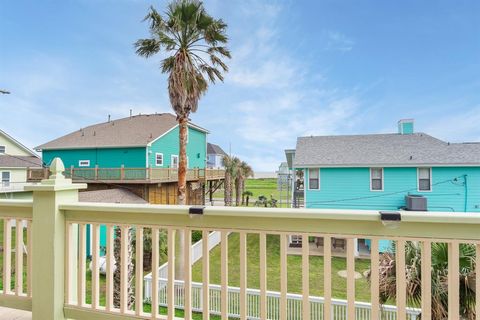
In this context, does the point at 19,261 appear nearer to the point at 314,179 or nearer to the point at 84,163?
the point at 314,179

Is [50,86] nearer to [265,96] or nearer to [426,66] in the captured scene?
[265,96]

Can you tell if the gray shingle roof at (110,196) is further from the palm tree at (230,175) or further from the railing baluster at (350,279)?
the railing baluster at (350,279)

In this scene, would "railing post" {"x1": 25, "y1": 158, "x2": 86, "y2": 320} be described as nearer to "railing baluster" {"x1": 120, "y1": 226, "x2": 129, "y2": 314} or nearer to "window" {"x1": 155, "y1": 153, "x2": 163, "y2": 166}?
"railing baluster" {"x1": 120, "y1": 226, "x2": 129, "y2": 314}

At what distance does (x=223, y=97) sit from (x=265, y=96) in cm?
263

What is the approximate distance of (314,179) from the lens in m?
11.9

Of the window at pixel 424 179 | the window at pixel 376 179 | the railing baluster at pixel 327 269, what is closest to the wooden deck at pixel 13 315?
the railing baluster at pixel 327 269

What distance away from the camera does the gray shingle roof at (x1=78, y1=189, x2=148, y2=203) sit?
30.3ft

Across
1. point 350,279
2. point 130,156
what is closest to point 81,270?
point 350,279

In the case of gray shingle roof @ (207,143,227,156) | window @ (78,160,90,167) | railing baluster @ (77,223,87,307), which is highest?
gray shingle roof @ (207,143,227,156)

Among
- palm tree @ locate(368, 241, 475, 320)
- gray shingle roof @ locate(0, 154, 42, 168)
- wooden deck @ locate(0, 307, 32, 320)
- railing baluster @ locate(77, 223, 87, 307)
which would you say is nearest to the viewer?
railing baluster @ locate(77, 223, 87, 307)

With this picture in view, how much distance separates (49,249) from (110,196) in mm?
9707

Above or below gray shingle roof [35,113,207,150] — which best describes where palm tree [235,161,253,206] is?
below

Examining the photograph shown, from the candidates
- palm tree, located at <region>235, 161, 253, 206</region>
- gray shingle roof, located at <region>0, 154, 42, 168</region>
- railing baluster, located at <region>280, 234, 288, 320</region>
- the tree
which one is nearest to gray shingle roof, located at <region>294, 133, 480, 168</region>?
the tree

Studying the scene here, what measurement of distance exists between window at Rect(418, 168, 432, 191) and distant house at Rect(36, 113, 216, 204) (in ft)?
36.1
